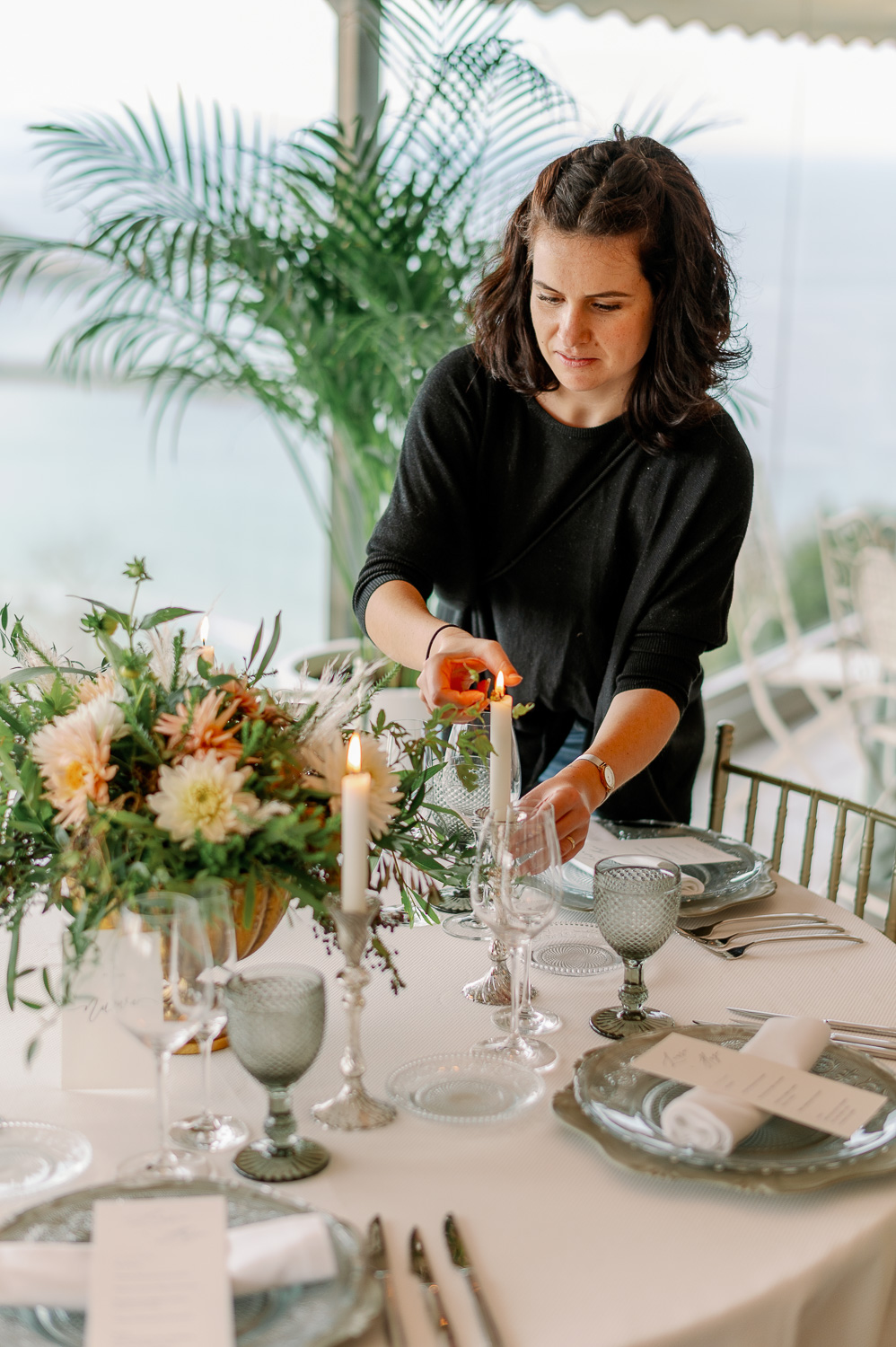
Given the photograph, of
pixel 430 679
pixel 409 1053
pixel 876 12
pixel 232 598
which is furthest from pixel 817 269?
pixel 409 1053

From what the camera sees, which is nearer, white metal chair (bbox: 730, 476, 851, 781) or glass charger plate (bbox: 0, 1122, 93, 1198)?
glass charger plate (bbox: 0, 1122, 93, 1198)

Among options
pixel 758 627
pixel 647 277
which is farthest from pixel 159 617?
pixel 758 627

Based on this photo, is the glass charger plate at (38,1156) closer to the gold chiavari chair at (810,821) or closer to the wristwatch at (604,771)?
the wristwatch at (604,771)

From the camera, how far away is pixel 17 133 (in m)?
2.53

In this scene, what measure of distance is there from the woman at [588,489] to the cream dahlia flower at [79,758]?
0.54m

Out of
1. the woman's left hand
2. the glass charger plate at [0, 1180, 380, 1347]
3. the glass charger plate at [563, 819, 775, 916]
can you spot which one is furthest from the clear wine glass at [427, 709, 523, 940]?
the glass charger plate at [0, 1180, 380, 1347]

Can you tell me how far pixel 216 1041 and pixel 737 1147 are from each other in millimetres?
474

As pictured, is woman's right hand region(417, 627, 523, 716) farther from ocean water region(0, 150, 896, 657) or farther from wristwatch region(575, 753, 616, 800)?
ocean water region(0, 150, 896, 657)

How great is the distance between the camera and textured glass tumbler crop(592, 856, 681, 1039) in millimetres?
1144

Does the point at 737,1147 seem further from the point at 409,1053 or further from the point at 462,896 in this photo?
the point at 462,896

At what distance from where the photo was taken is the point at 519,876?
1.10 m

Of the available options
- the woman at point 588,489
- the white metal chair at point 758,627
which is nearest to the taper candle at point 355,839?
the woman at point 588,489

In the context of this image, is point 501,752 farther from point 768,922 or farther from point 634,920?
point 768,922

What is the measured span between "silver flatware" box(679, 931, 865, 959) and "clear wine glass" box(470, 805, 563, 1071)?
32cm
